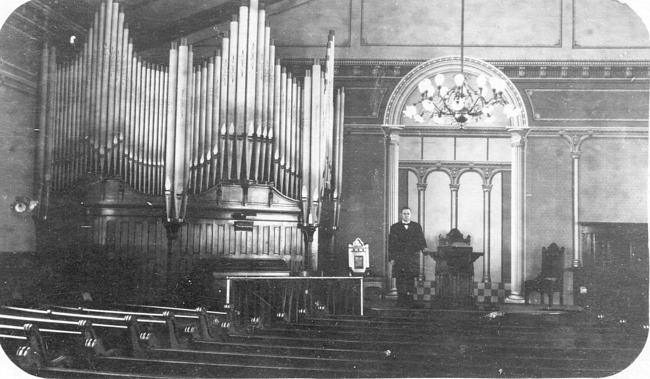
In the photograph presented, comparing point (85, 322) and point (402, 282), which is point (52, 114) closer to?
point (85, 322)

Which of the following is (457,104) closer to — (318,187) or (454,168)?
(318,187)

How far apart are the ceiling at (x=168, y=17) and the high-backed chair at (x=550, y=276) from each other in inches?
167

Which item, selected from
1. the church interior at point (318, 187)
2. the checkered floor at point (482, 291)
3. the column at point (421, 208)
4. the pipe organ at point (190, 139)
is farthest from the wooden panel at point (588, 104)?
the pipe organ at point (190, 139)

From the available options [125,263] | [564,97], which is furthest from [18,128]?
[564,97]

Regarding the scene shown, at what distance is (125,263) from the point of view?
20.8ft

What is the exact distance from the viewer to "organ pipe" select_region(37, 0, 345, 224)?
648cm

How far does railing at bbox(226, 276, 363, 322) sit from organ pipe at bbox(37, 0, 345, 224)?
79cm

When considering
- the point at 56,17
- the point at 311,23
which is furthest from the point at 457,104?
the point at 56,17

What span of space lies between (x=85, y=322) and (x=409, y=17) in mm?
4731

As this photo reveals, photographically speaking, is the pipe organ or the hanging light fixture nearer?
the pipe organ

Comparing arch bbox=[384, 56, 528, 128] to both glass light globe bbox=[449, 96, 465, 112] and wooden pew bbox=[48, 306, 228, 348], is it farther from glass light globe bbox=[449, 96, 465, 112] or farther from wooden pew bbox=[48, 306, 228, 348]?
wooden pew bbox=[48, 306, 228, 348]

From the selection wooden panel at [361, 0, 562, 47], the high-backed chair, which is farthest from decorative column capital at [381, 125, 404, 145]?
the high-backed chair

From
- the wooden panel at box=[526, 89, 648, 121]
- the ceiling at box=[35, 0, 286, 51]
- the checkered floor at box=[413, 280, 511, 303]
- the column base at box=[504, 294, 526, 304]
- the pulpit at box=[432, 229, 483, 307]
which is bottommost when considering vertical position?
the column base at box=[504, 294, 526, 304]

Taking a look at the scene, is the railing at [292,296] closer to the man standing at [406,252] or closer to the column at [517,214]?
the man standing at [406,252]
